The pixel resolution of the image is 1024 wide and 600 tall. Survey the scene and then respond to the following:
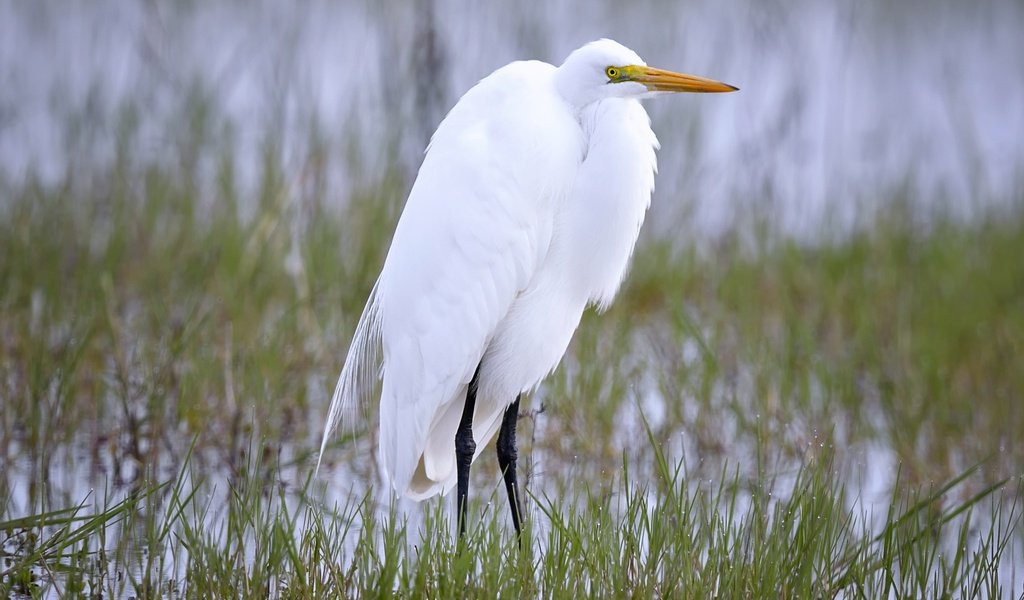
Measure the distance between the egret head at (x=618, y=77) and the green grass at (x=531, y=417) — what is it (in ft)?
2.56

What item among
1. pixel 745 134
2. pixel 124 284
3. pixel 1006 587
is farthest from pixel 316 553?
pixel 745 134

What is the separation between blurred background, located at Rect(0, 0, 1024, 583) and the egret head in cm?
84

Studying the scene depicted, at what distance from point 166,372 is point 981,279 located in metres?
3.35

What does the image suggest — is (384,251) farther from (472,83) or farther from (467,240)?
(467,240)

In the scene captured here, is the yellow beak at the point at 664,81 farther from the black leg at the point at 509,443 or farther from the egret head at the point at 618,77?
the black leg at the point at 509,443

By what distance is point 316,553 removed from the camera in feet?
7.78

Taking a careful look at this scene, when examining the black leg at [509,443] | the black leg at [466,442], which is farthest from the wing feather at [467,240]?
the black leg at [509,443]

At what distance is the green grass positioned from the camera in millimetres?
2373

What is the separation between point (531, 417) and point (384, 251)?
1541 millimetres

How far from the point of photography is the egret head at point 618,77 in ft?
8.89

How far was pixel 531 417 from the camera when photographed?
3.01 meters

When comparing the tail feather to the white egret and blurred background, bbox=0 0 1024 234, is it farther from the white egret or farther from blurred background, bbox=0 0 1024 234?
blurred background, bbox=0 0 1024 234

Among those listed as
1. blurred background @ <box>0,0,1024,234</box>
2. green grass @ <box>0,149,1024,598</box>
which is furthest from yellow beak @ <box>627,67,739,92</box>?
blurred background @ <box>0,0,1024,234</box>

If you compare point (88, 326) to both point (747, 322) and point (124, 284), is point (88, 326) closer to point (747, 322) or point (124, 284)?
point (124, 284)
